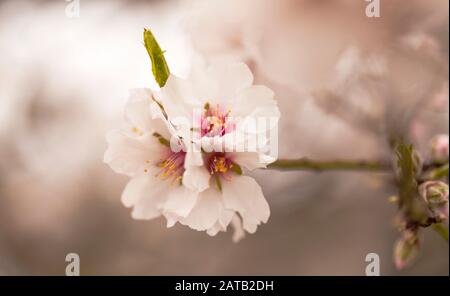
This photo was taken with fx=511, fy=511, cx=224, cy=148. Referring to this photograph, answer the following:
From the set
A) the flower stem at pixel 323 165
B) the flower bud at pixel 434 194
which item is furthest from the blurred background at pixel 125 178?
the flower bud at pixel 434 194

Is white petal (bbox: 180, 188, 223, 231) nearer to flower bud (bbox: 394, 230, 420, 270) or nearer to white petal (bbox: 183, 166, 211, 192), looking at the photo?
white petal (bbox: 183, 166, 211, 192)

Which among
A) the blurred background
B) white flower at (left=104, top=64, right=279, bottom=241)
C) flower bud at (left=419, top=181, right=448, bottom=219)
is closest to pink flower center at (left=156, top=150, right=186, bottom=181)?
white flower at (left=104, top=64, right=279, bottom=241)

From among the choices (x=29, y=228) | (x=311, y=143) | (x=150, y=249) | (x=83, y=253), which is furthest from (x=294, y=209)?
(x=29, y=228)

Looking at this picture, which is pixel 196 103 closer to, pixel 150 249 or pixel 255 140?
pixel 255 140

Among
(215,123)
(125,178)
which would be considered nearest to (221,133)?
(215,123)

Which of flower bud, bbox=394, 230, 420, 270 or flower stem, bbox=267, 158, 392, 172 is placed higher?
flower stem, bbox=267, 158, 392, 172
